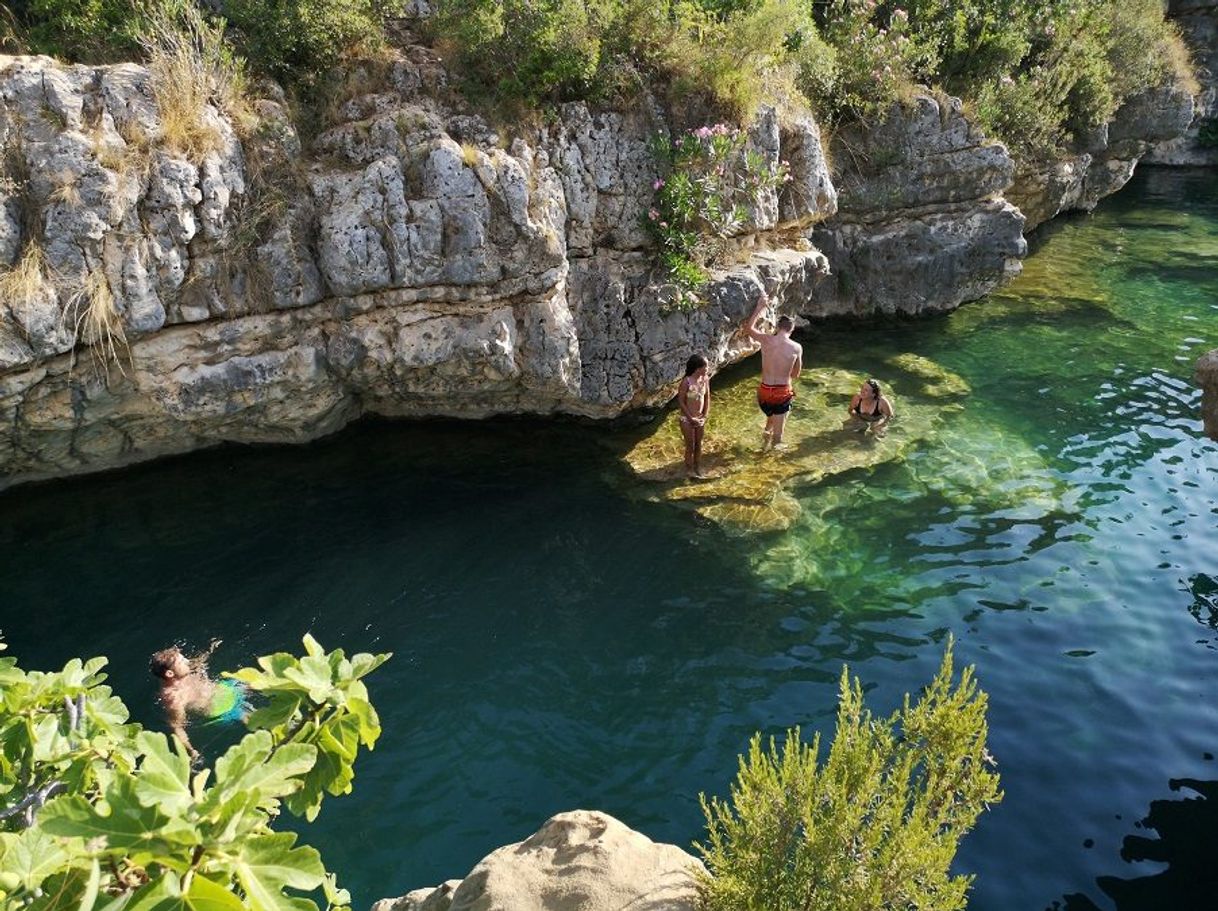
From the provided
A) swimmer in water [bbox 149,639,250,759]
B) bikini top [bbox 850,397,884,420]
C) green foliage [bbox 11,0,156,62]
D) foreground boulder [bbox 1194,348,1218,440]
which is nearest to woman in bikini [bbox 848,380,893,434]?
bikini top [bbox 850,397,884,420]

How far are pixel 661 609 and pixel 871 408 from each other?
499cm

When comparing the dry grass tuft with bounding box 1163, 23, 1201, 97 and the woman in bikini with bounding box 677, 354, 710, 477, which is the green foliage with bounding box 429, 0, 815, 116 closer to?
the woman in bikini with bounding box 677, 354, 710, 477

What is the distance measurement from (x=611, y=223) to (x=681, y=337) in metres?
1.81

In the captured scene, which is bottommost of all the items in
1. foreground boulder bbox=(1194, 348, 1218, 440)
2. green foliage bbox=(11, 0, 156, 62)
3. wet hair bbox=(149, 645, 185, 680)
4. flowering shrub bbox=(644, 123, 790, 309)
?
wet hair bbox=(149, 645, 185, 680)

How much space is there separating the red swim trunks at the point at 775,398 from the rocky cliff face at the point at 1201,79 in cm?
2153

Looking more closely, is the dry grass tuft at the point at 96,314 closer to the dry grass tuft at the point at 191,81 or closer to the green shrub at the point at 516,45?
the dry grass tuft at the point at 191,81

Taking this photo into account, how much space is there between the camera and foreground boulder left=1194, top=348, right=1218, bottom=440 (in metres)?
7.96

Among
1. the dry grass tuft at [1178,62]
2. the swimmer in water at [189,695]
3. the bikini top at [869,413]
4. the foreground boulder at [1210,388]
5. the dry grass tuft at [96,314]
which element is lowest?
the swimmer in water at [189,695]

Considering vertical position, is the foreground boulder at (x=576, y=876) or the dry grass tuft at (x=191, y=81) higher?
the dry grass tuft at (x=191, y=81)

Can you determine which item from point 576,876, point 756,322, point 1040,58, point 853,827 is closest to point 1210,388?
point 756,322

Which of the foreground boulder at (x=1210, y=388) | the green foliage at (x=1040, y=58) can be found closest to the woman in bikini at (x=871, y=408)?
the foreground boulder at (x=1210, y=388)

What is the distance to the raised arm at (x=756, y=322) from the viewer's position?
1140cm

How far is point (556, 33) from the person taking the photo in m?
10.5

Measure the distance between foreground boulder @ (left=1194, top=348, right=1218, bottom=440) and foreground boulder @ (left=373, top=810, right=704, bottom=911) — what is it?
6707 mm
